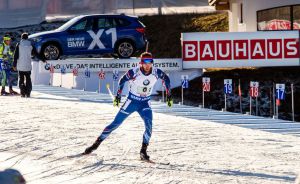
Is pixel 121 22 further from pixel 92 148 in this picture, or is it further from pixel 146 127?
pixel 146 127

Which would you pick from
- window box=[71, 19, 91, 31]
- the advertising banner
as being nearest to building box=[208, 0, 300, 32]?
the advertising banner

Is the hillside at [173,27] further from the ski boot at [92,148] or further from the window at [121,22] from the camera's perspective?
the ski boot at [92,148]

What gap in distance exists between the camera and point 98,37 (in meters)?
24.5

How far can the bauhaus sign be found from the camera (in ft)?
A: 78.4

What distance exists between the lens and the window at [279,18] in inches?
1138

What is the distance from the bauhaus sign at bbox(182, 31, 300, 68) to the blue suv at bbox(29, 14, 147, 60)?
194cm

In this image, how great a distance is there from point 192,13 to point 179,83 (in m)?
14.5

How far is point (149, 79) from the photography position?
11.0 metres

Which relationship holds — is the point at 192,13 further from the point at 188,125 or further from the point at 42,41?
the point at 188,125

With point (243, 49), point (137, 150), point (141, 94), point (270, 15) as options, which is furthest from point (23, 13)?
point (141, 94)

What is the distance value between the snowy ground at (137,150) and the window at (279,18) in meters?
12.6

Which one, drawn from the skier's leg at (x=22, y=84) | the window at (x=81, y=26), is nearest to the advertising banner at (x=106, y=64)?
the window at (x=81, y=26)

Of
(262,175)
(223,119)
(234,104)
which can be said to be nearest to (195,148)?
(262,175)

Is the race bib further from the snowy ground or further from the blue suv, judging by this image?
the blue suv
